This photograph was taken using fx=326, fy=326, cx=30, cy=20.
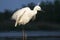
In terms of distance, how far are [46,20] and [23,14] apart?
18.5 feet

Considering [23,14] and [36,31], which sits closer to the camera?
[23,14]

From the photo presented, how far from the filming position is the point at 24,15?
5539mm

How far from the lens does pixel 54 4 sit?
11.0 metres

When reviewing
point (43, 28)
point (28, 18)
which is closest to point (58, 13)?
point (43, 28)

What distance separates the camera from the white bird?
542 cm

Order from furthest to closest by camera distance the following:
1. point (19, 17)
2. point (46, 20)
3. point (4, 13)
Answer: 1. point (46, 20)
2. point (4, 13)
3. point (19, 17)

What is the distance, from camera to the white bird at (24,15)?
542 centimetres

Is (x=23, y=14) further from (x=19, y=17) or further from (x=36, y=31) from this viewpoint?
(x=36, y=31)

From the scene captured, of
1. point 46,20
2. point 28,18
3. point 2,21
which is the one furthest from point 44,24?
point 28,18

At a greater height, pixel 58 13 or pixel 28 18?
pixel 58 13

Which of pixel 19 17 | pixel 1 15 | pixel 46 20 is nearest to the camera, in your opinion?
pixel 19 17

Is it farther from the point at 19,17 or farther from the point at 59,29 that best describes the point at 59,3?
the point at 19,17

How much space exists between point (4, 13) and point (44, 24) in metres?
1.69

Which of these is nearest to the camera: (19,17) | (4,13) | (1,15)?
(19,17)
